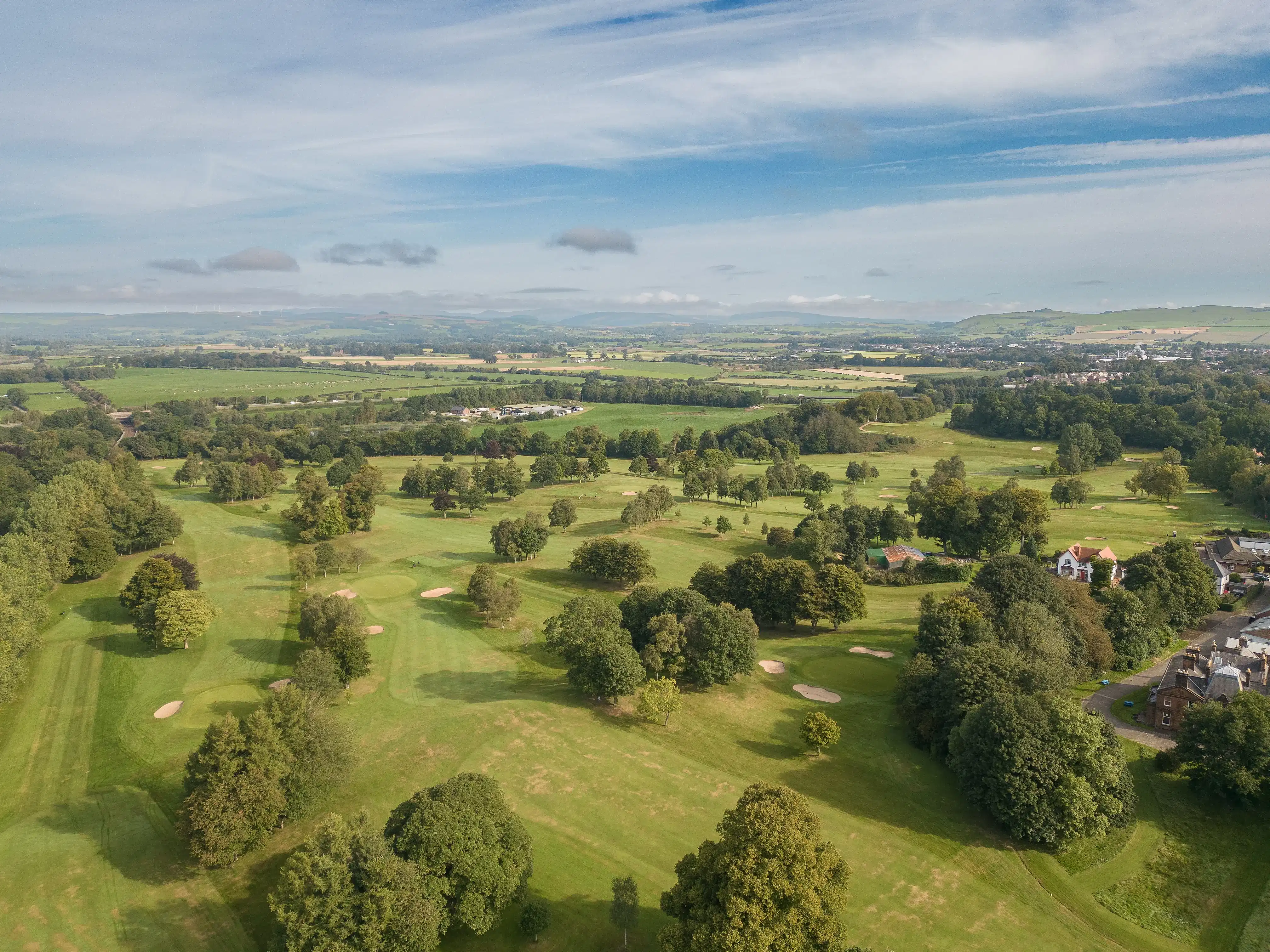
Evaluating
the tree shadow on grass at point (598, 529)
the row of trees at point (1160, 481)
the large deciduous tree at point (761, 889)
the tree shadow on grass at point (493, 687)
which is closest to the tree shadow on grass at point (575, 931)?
the large deciduous tree at point (761, 889)

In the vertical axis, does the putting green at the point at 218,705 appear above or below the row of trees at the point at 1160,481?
below

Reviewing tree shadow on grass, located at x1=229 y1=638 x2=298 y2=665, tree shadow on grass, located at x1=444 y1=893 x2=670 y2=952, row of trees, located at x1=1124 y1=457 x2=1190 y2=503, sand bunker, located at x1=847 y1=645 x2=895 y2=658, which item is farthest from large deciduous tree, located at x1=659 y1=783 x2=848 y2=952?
row of trees, located at x1=1124 y1=457 x2=1190 y2=503

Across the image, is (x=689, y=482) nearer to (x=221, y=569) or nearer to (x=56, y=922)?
(x=221, y=569)

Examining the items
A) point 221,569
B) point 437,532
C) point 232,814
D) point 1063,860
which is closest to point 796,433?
point 437,532

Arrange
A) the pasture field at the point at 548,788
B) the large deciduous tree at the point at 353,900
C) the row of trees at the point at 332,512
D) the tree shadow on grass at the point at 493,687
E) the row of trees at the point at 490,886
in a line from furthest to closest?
the row of trees at the point at 332,512, the tree shadow on grass at the point at 493,687, the pasture field at the point at 548,788, the large deciduous tree at the point at 353,900, the row of trees at the point at 490,886

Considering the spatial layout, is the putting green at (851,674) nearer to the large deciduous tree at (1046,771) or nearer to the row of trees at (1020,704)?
the row of trees at (1020,704)

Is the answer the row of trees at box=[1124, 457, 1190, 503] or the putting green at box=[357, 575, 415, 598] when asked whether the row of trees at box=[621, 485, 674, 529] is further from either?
the row of trees at box=[1124, 457, 1190, 503]
